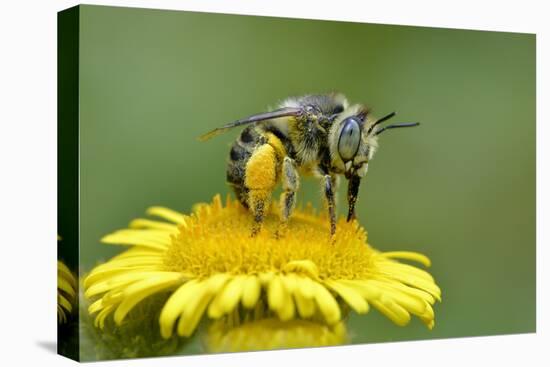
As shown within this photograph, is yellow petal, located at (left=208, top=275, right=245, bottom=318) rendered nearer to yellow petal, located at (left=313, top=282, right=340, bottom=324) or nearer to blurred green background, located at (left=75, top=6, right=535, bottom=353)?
yellow petal, located at (left=313, top=282, right=340, bottom=324)

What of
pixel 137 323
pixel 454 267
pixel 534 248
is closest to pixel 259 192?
pixel 137 323


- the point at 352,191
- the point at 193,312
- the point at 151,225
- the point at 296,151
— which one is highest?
the point at 296,151

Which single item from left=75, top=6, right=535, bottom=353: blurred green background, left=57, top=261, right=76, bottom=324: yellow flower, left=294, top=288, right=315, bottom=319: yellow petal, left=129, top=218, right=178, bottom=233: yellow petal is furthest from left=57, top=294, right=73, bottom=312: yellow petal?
left=294, top=288, right=315, bottom=319: yellow petal

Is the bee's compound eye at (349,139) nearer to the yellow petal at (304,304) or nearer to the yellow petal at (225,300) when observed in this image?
the yellow petal at (304,304)

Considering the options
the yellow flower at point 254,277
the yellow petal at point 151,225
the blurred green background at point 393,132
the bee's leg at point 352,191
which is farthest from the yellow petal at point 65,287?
the bee's leg at point 352,191

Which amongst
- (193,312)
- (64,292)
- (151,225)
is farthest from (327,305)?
(64,292)

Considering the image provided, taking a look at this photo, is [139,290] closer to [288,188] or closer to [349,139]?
[288,188]

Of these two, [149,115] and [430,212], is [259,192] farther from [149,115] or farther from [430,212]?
[430,212]
